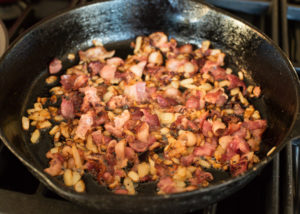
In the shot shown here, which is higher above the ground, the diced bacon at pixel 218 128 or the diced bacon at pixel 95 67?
the diced bacon at pixel 95 67

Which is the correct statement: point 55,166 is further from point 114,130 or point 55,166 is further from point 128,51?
point 128,51

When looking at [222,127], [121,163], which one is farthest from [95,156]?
[222,127]

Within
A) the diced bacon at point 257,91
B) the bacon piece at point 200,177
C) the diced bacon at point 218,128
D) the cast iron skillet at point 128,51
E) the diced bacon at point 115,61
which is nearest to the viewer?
the cast iron skillet at point 128,51

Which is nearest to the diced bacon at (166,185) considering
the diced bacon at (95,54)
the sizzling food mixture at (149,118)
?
the sizzling food mixture at (149,118)

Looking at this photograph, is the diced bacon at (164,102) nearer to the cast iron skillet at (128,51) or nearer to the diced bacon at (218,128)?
the diced bacon at (218,128)

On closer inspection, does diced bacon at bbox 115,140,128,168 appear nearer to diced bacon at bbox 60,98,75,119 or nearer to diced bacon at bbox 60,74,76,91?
diced bacon at bbox 60,98,75,119

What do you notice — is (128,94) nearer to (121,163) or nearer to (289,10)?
(121,163)
